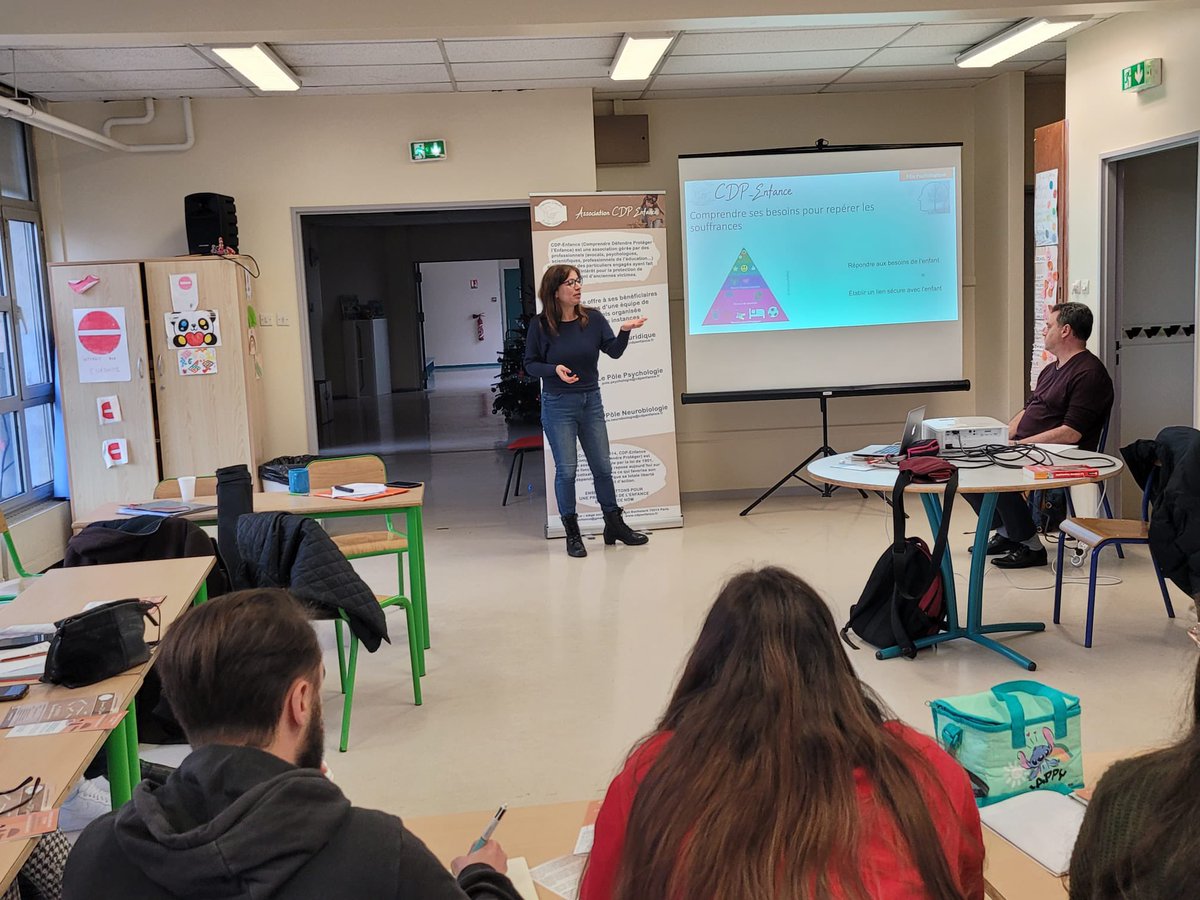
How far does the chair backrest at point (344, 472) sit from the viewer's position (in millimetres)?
5074

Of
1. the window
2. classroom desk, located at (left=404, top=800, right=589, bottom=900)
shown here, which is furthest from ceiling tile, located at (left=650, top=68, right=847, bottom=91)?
classroom desk, located at (left=404, top=800, right=589, bottom=900)

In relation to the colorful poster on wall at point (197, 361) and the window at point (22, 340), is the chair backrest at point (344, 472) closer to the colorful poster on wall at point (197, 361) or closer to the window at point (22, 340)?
the colorful poster on wall at point (197, 361)

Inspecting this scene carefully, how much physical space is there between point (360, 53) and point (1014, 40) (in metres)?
3.73

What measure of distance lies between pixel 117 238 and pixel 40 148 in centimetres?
73

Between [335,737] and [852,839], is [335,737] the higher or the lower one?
the lower one

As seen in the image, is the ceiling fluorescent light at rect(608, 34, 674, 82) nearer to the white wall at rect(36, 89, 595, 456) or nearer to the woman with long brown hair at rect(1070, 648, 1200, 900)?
the white wall at rect(36, 89, 595, 456)

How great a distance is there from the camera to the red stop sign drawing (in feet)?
22.3

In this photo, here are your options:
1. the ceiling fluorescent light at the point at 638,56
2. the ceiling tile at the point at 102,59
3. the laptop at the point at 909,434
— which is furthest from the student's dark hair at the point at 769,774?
the ceiling tile at the point at 102,59

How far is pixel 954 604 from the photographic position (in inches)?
183

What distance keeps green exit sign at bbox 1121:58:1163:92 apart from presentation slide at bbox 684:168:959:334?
62.6 inches

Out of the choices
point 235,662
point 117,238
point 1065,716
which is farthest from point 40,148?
point 1065,716

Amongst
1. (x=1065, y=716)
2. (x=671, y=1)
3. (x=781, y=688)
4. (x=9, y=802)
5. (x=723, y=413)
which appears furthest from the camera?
(x=723, y=413)

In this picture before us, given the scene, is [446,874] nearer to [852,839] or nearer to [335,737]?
[852,839]

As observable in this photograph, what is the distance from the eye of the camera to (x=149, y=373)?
6895 millimetres
